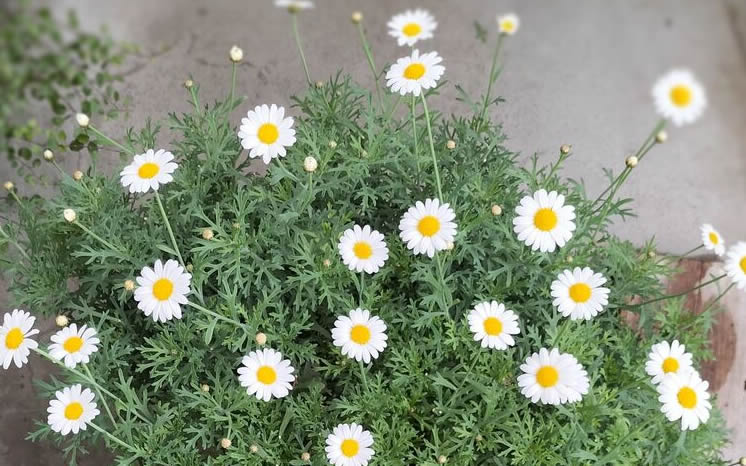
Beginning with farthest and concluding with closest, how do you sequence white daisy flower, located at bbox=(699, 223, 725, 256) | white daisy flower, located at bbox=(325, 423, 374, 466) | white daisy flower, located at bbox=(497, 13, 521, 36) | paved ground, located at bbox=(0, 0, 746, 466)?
paved ground, located at bbox=(0, 0, 746, 466) < white daisy flower, located at bbox=(699, 223, 725, 256) < white daisy flower, located at bbox=(325, 423, 374, 466) < white daisy flower, located at bbox=(497, 13, 521, 36)

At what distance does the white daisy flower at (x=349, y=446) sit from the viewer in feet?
2.78

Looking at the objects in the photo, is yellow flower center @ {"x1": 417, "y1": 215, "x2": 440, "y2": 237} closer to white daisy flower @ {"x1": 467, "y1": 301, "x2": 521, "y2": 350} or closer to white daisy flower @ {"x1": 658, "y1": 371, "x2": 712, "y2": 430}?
white daisy flower @ {"x1": 467, "y1": 301, "x2": 521, "y2": 350}

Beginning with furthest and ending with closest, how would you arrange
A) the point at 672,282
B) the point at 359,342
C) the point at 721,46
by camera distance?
the point at 721,46 → the point at 672,282 → the point at 359,342

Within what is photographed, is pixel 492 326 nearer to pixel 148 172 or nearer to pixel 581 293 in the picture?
pixel 581 293

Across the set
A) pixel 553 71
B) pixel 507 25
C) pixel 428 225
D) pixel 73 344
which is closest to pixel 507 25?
pixel 507 25

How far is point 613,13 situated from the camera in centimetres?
207

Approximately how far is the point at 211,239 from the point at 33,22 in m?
1.18

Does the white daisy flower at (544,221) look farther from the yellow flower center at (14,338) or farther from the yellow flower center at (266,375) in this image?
the yellow flower center at (14,338)

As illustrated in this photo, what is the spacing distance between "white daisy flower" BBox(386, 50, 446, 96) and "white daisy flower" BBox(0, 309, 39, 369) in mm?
550

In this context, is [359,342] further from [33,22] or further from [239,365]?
[33,22]

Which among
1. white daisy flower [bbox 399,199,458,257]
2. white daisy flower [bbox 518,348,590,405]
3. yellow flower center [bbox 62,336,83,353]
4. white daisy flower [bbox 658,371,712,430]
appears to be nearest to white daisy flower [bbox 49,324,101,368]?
yellow flower center [bbox 62,336,83,353]

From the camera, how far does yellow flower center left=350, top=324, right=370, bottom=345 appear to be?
846 mm

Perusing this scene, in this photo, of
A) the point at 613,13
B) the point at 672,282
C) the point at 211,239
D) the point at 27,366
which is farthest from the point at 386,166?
the point at 613,13

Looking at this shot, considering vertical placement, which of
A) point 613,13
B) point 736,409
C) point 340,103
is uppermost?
point 613,13
